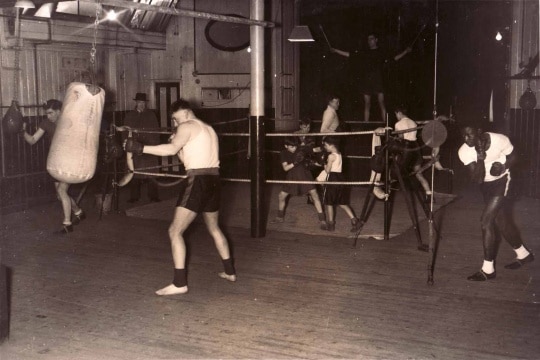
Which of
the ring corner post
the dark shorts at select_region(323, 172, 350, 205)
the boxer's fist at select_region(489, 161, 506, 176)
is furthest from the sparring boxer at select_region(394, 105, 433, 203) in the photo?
the boxer's fist at select_region(489, 161, 506, 176)

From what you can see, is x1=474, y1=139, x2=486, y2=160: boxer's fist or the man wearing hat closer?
x1=474, y1=139, x2=486, y2=160: boxer's fist

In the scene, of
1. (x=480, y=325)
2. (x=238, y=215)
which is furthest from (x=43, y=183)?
A: (x=480, y=325)

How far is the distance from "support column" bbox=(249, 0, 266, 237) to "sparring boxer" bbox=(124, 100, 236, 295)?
2203mm

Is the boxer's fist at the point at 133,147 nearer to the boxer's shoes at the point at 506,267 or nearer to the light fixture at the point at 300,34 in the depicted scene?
the boxer's shoes at the point at 506,267

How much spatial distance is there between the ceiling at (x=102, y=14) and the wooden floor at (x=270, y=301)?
162 inches

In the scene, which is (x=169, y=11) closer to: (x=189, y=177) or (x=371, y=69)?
(x=189, y=177)

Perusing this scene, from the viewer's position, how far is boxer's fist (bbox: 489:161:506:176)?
7023mm

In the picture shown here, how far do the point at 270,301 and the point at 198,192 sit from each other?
4.37 feet

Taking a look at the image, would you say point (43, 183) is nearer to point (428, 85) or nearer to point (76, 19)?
point (76, 19)

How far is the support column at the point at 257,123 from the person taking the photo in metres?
8.90

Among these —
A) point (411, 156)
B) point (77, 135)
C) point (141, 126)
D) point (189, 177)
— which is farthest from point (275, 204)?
point (77, 135)

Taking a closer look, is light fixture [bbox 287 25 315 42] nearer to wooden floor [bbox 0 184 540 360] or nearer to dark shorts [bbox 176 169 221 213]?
wooden floor [bbox 0 184 540 360]

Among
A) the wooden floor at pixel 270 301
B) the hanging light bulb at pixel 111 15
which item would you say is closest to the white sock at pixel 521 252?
the wooden floor at pixel 270 301

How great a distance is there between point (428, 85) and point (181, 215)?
10940 mm
